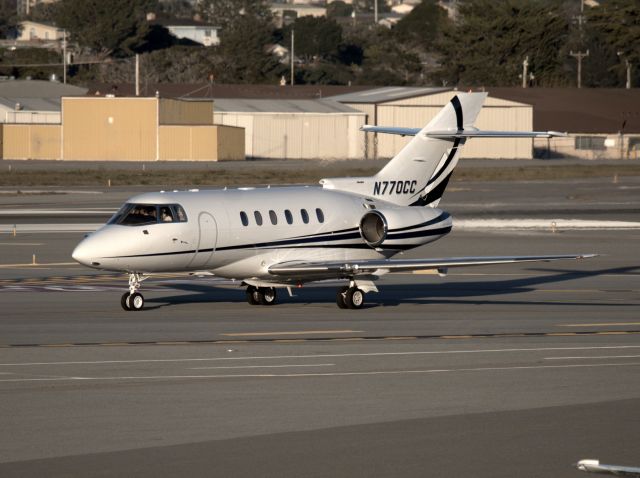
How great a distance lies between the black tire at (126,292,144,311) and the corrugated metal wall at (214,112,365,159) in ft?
277

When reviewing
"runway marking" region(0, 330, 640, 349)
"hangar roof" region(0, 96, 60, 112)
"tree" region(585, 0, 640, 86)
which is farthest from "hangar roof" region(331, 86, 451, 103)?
"runway marking" region(0, 330, 640, 349)

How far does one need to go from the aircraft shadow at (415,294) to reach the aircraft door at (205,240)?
1.75 m

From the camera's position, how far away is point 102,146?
103 meters

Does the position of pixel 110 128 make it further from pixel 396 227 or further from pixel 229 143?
pixel 396 227

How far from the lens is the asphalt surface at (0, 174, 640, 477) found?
619 inches

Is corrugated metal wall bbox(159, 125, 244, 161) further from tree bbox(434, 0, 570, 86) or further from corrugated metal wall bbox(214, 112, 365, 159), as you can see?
tree bbox(434, 0, 570, 86)

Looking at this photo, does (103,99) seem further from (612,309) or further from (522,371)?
(522,371)

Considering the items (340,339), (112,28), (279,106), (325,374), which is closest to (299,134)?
(279,106)

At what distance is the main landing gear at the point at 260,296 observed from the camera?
31516 mm

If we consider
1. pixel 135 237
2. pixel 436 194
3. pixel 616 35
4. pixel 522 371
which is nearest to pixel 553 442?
pixel 522 371

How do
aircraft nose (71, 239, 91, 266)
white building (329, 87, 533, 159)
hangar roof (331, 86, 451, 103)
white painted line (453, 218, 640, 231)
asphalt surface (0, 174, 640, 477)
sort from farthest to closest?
hangar roof (331, 86, 451, 103) → white building (329, 87, 533, 159) → white painted line (453, 218, 640, 231) → aircraft nose (71, 239, 91, 266) → asphalt surface (0, 174, 640, 477)

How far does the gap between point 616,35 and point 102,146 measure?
2713 inches

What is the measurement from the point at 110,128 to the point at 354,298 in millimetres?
74862

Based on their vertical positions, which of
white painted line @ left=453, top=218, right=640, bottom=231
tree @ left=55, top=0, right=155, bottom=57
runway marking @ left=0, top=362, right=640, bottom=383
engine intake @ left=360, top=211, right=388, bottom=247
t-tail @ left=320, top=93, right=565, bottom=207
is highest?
tree @ left=55, top=0, right=155, bottom=57
